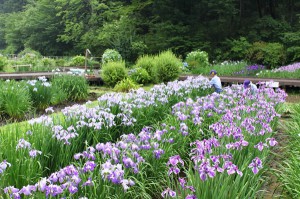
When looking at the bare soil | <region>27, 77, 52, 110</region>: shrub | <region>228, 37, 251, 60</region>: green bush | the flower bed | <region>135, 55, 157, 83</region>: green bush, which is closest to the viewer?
the flower bed

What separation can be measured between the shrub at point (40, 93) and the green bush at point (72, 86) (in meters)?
0.97

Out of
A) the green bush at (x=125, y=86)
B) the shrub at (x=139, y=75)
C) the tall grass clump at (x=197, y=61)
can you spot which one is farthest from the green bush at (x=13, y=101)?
the tall grass clump at (x=197, y=61)

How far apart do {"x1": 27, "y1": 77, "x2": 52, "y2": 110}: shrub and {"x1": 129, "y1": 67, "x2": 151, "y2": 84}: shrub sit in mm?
4461

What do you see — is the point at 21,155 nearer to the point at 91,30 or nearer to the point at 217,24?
the point at 217,24

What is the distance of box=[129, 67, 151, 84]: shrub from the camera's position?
11289 mm

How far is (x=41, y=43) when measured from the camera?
113 ft

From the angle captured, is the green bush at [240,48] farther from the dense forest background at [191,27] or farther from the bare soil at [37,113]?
the bare soil at [37,113]

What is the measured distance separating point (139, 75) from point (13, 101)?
18.9ft

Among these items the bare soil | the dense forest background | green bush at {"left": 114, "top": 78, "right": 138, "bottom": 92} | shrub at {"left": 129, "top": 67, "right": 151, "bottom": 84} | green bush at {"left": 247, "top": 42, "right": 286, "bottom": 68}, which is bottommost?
the bare soil

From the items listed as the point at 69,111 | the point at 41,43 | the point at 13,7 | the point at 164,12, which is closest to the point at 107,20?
the point at 164,12

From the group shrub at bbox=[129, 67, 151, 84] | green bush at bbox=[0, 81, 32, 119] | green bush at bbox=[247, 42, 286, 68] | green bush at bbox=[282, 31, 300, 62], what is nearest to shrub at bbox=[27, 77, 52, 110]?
green bush at bbox=[0, 81, 32, 119]

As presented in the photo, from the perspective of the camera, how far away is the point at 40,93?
279 inches

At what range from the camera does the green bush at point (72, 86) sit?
8286 millimetres

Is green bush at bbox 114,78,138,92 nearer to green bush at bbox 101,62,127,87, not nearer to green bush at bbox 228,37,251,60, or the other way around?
green bush at bbox 101,62,127,87
